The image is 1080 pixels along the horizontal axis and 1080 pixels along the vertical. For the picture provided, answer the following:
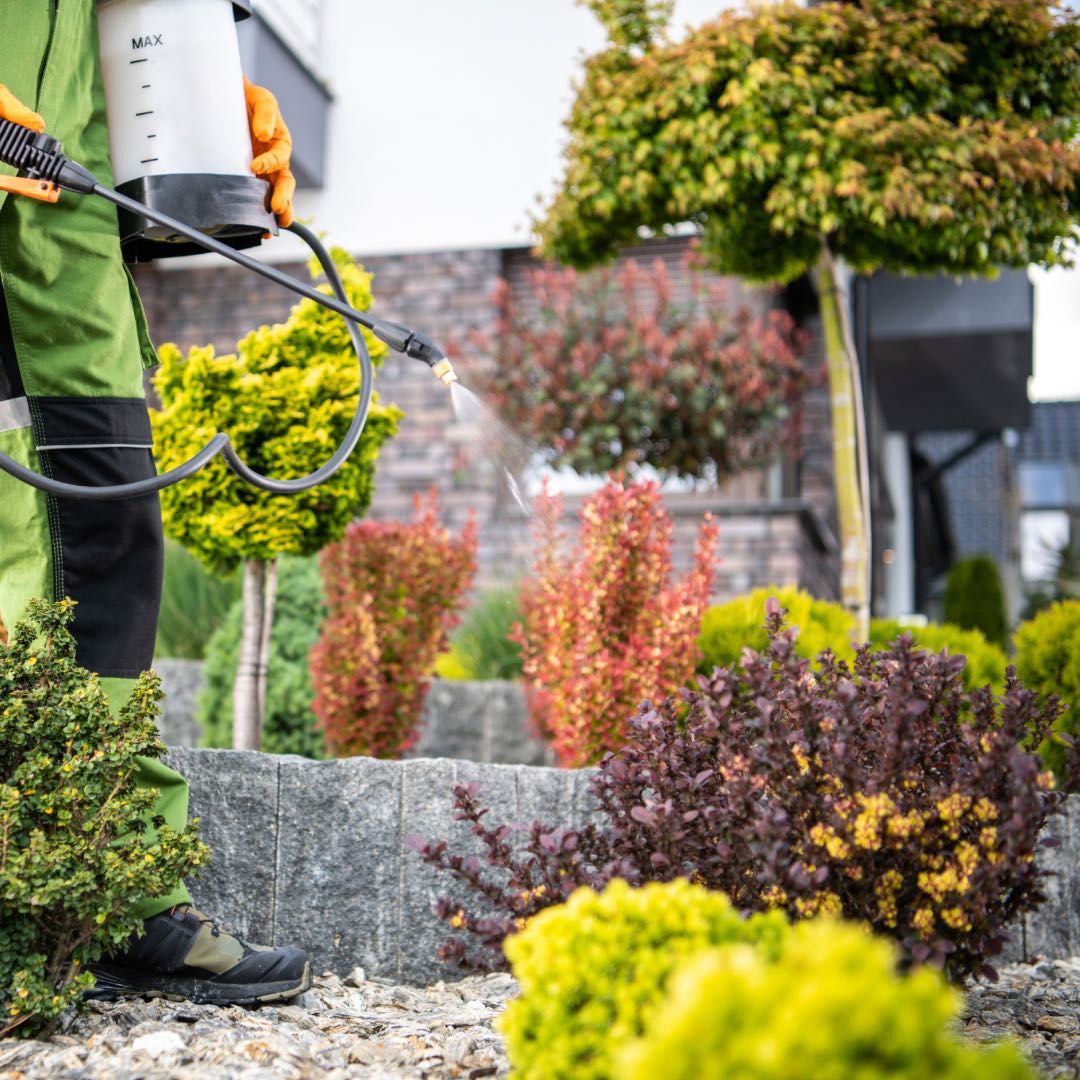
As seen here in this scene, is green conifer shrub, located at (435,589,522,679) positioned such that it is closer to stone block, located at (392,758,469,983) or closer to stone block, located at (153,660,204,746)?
stone block, located at (153,660,204,746)

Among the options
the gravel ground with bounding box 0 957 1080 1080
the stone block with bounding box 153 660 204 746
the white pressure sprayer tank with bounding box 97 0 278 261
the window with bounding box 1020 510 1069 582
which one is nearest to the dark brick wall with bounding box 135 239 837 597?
the stone block with bounding box 153 660 204 746

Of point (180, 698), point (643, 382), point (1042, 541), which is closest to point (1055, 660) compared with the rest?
point (643, 382)

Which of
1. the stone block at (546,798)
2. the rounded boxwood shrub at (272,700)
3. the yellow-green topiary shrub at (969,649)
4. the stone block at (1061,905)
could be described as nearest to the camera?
the stone block at (546,798)

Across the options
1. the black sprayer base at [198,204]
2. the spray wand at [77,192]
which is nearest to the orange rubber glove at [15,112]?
the spray wand at [77,192]

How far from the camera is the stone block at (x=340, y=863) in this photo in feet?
7.80

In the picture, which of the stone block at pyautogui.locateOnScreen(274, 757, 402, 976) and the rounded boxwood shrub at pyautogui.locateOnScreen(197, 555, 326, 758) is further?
the rounded boxwood shrub at pyautogui.locateOnScreen(197, 555, 326, 758)

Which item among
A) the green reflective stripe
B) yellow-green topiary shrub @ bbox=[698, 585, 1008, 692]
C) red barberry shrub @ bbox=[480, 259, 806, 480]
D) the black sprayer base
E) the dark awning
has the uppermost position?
the dark awning

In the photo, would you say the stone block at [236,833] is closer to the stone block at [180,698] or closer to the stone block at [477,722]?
the stone block at [477,722]

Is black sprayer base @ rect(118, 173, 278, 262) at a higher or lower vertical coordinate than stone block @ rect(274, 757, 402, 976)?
higher

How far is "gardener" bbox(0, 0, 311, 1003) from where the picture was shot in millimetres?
1927

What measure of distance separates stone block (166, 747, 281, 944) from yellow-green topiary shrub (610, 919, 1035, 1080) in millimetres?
1648

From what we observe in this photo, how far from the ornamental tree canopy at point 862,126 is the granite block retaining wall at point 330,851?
198 cm

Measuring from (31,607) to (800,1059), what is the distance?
140 centimetres

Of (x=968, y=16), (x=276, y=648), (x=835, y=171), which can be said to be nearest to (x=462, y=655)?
(x=276, y=648)
